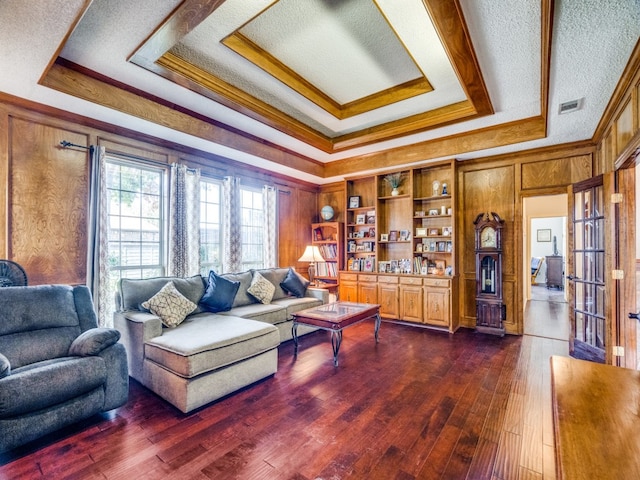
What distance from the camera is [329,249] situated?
6312 millimetres

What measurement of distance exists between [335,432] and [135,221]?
331 cm

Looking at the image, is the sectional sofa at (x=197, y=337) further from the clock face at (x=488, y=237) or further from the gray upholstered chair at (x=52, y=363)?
the clock face at (x=488, y=237)

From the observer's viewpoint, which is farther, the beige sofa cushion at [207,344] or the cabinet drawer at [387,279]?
the cabinet drawer at [387,279]

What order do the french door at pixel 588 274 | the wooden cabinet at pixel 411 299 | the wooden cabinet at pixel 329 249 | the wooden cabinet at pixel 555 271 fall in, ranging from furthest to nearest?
the wooden cabinet at pixel 555 271
the wooden cabinet at pixel 329 249
the wooden cabinet at pixel 411 299
the french door at pixel 588 274

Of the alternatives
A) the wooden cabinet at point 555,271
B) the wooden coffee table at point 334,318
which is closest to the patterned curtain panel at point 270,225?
the wooden coffee table at point 334,318

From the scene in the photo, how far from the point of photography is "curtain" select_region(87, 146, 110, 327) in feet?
11.1

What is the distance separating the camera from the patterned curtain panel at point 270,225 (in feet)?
17.9

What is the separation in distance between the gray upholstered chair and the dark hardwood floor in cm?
16

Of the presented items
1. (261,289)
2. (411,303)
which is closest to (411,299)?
(411,303)

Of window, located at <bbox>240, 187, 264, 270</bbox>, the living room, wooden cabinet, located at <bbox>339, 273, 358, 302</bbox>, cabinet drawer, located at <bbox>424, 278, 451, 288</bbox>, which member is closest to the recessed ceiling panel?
the living room

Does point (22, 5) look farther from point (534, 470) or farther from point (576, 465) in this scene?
point (534, 470)

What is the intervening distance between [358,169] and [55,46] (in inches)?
169

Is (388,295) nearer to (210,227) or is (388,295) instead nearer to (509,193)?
(509,193)

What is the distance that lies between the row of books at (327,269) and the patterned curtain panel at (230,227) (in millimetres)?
1922
